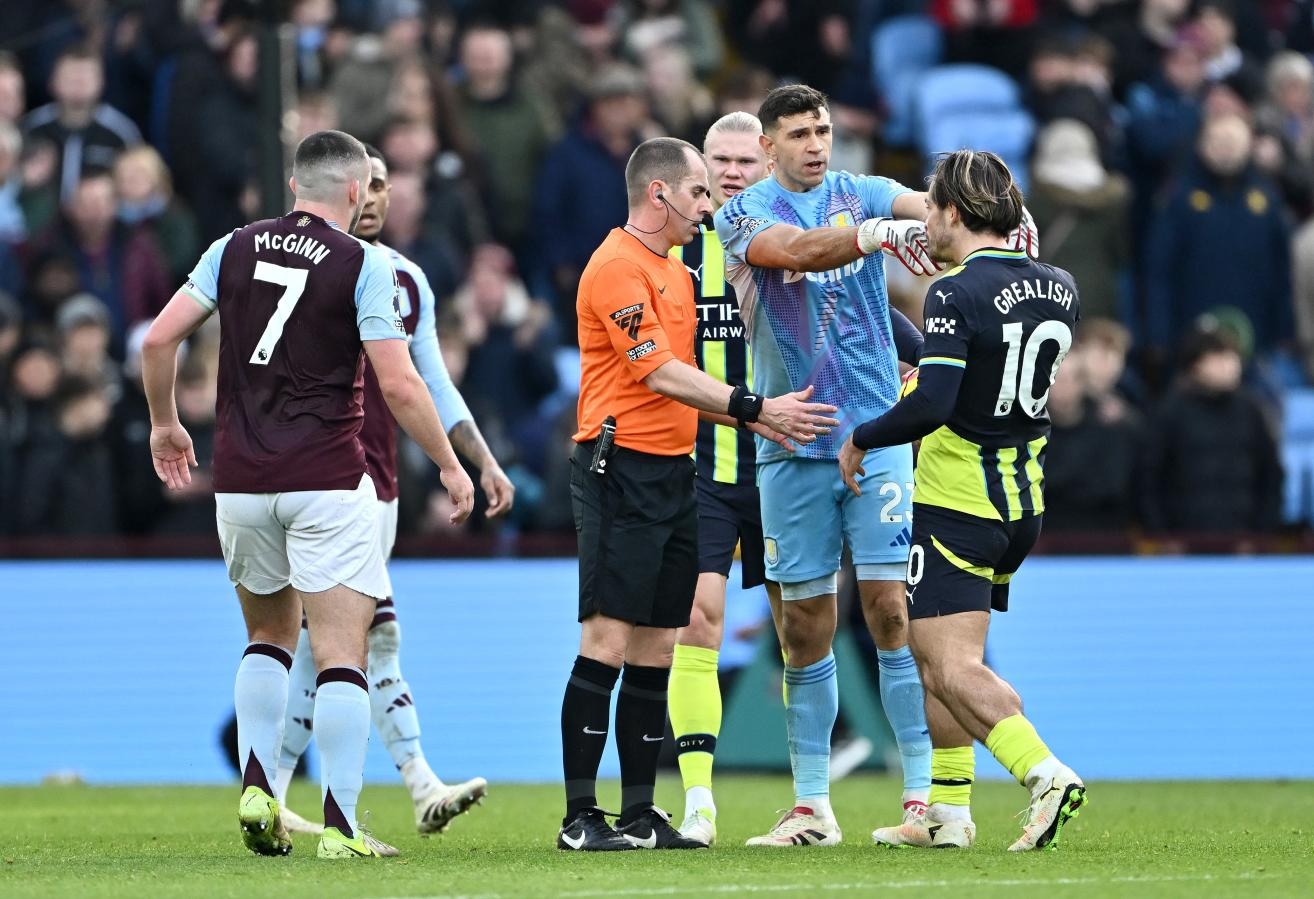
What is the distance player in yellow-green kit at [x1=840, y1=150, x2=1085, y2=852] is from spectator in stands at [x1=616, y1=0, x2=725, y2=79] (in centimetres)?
995

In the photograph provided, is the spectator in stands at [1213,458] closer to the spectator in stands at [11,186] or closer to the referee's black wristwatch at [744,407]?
the referee's black wristwatch at [744,407]

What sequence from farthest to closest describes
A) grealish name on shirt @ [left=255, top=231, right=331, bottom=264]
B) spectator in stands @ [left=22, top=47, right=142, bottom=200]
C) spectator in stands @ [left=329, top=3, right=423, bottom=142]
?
spectator in stands @ [left=329, top=3, right=423, bottom=142]
spectator in stands @ [left=22, top=47, right=142, bottom=200]
grealish name on shirt @ [left=255, top=231, right=331, bottom=264]

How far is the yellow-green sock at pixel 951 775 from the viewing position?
27.7 ft

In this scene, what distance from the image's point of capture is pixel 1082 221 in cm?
1656

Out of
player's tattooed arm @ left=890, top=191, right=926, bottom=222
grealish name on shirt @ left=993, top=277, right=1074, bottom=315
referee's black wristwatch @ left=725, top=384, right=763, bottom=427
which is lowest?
referee's black wristwatch @ left=725, top=384, right=763, bottom=427

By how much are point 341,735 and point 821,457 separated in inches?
86.6

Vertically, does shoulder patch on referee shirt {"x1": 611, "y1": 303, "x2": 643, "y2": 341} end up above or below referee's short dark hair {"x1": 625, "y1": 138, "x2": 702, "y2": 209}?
below

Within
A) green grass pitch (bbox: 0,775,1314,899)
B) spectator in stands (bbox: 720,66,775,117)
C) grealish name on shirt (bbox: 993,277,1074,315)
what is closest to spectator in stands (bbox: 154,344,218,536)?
green grass pitch (bbox: 0,775,1314,899)

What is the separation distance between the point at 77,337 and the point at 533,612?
3.58 meters

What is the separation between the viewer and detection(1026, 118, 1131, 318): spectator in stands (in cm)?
1648

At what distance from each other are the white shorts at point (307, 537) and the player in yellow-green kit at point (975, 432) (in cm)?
182

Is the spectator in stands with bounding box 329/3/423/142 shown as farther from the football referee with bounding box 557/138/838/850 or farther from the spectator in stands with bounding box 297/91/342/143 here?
the football referee with bounding box 557/138/838/850

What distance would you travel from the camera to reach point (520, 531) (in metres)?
14.7

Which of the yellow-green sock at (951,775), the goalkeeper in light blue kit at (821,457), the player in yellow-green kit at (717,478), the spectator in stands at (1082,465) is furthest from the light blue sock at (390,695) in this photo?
the spectator in stands at (1082,465)
